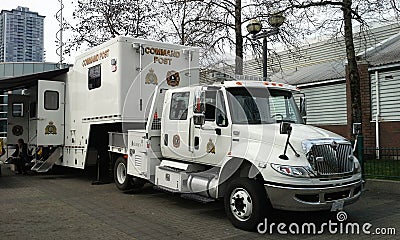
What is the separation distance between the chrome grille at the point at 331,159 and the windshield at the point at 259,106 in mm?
1203

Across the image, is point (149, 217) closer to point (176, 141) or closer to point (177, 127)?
point (176, 141)

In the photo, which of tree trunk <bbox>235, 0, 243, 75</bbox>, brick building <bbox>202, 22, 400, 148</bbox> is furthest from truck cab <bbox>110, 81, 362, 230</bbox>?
tree trunk <bbox>235, 0, 243, 75</bbox>

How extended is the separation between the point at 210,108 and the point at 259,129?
1.23m

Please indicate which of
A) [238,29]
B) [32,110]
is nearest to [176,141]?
[238,29]

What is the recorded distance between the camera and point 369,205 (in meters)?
9.38

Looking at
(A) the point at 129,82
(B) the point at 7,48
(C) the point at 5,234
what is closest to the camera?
(C) the point at 5,234

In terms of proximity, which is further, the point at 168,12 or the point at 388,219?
the point at 168,12

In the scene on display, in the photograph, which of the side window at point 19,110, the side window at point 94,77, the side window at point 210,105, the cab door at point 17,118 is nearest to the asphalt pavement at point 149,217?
the side window at point 210,105

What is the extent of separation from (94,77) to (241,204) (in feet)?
23.2

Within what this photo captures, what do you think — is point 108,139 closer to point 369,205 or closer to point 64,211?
point 64,211

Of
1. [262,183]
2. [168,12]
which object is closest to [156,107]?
[262,183]

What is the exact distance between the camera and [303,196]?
6.68 meters

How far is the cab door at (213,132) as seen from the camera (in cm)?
780

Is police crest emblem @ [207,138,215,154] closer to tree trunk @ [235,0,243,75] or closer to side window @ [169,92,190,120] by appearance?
side window @ [169,92,190,120]
